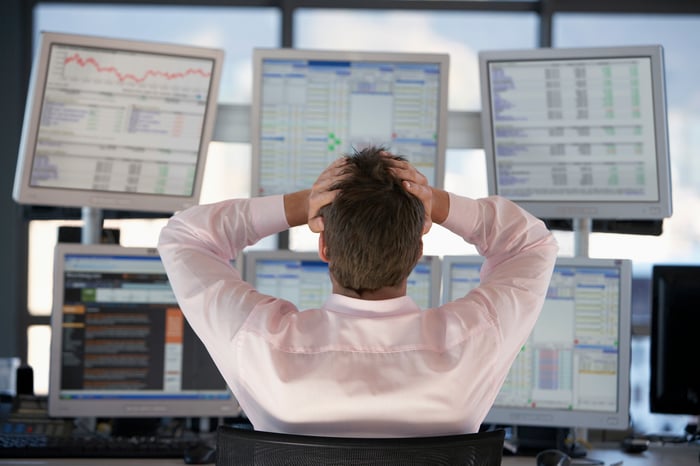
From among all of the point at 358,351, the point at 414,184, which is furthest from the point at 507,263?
the point at 358,351

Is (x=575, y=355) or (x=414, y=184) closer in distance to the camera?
(x=414, y=184)

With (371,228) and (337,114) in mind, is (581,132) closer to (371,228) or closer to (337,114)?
(337,114)

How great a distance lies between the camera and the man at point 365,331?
1.17 meters

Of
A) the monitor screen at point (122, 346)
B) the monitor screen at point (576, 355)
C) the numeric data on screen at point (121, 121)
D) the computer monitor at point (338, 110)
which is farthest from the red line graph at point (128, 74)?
the monitor screen at point (576, 355)

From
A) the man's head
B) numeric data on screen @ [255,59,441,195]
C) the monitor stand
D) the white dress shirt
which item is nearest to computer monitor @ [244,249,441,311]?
numeric data on screen @ [255,59,441,195]

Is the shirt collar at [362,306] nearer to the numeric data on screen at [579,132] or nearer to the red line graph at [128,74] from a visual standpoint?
the numeric data on screen at [579,132]

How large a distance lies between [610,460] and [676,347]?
1.20ft

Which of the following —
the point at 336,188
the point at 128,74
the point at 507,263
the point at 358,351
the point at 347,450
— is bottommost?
the point at 347,450

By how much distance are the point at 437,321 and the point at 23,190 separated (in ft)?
4.97

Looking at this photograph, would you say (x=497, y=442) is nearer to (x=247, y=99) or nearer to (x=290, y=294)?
(x=290, y=294)

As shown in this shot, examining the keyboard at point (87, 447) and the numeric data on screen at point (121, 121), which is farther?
the numeric data on screen at point (121, 121)

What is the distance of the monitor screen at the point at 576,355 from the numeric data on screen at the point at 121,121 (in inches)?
36.1

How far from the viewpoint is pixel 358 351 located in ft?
3.87

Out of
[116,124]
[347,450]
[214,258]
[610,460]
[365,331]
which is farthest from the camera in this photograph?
[116,124]
